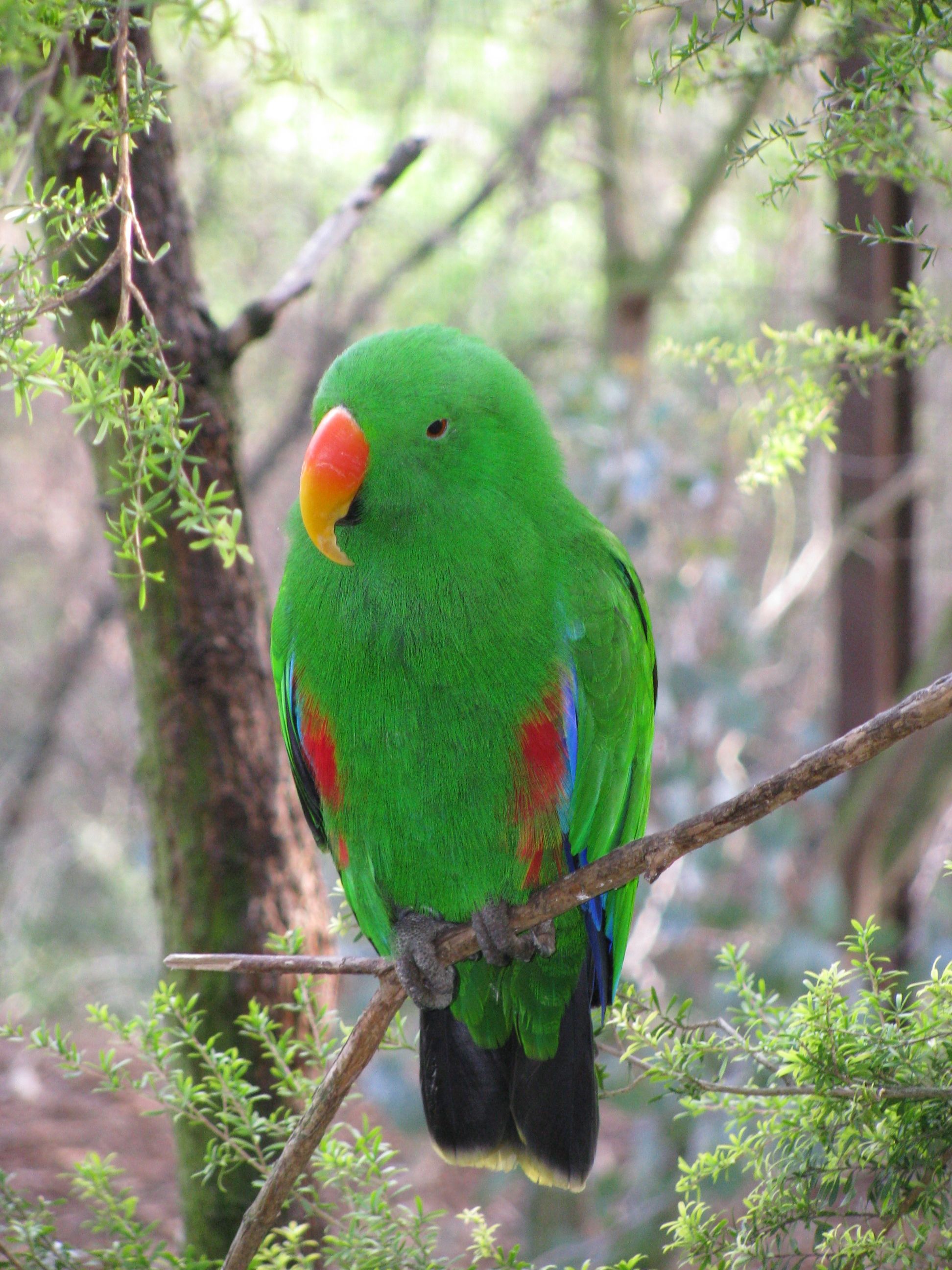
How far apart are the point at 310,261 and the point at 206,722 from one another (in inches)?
31.4

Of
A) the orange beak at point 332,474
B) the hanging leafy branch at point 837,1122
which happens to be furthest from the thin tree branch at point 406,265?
the hanging leafy branch at point 837,1122

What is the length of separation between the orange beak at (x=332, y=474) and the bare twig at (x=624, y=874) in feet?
1.85

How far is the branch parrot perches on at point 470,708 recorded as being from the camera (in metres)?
1.49

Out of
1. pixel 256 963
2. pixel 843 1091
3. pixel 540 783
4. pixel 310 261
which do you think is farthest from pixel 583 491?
pixel 843 1091

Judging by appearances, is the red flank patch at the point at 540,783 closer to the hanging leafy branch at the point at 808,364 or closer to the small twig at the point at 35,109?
the hanging leafy branch at the point at 808,364

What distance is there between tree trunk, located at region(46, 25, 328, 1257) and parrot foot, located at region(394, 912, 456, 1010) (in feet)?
0.77

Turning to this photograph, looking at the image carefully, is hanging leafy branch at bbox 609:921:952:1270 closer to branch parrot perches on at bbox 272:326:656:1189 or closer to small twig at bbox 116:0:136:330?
branch parrot perches on at bbox 272:326:656:1189

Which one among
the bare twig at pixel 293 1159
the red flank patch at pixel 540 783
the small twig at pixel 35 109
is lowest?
the bare twig at pixel 293 1159

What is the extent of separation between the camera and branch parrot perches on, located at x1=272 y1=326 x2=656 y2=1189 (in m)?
1.49

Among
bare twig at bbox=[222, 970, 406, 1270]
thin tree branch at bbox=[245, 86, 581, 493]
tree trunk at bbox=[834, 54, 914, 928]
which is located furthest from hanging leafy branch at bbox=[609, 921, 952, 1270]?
thin tree branch at bbox=[245, 86, 581, 493]

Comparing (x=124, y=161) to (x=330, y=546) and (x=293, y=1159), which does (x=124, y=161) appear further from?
(x=293, y=1159)

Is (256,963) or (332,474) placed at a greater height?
(332,474)

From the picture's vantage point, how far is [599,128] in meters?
3.95

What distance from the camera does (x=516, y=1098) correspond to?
1.74 m
